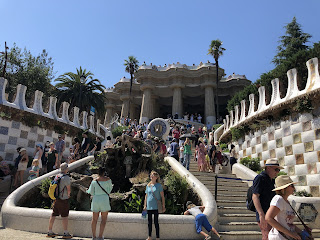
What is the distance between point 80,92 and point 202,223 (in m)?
24.4

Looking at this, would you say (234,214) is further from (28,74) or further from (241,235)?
(28,74)

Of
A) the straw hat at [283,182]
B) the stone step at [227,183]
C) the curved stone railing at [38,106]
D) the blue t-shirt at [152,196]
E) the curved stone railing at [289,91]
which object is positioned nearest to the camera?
the straw hat at [283,182]

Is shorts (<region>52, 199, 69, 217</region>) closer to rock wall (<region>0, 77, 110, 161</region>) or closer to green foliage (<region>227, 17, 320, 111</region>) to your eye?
rock wall (<region>0, 77, 110, 161</region>)

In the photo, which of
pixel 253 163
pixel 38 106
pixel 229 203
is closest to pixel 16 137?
pixel 38 106

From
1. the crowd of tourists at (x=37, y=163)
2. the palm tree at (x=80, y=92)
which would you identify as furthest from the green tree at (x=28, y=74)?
the crowd of tourists at (x=37, y=163)

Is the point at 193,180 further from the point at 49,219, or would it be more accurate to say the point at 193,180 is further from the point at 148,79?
the point at 148,79

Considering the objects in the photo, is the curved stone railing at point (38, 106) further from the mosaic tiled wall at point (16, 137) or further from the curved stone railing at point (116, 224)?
the curved stone railing at point (116, 224)

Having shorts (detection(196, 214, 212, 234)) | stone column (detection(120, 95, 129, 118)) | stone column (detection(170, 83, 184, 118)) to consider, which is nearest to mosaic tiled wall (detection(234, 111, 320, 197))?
shorts (detection(196, 214, 212, 234))

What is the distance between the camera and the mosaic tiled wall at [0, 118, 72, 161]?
13.5 meters

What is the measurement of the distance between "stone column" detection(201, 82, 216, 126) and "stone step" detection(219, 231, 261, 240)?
3728cm

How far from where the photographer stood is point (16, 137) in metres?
14.2

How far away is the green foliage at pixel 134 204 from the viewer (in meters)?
7.94

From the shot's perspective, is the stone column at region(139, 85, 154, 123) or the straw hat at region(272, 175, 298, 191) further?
the stone column at region(139, 85, 154, 123)

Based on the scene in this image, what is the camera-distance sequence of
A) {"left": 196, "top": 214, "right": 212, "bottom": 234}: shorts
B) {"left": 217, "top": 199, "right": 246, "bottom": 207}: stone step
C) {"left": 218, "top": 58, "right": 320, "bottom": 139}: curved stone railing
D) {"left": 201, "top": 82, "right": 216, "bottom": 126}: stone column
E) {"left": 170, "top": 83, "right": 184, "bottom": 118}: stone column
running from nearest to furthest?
1. {"left": 196, "top": 214, "right": 212, "bottom": 234}: shorts
2. {"left": 217, "top": 199, "right": 246, "bottom": 207}: stone step
3. {"left": 218, "top": 58, "right": 320, "bottom": 139}: curved stone railing
4. {"left": 201, "top": 82, "right": 216, "bottom": 126}: stone column
5. {"left": 170, "top": 83, "right": 184, "bottom": 118}: stone column
